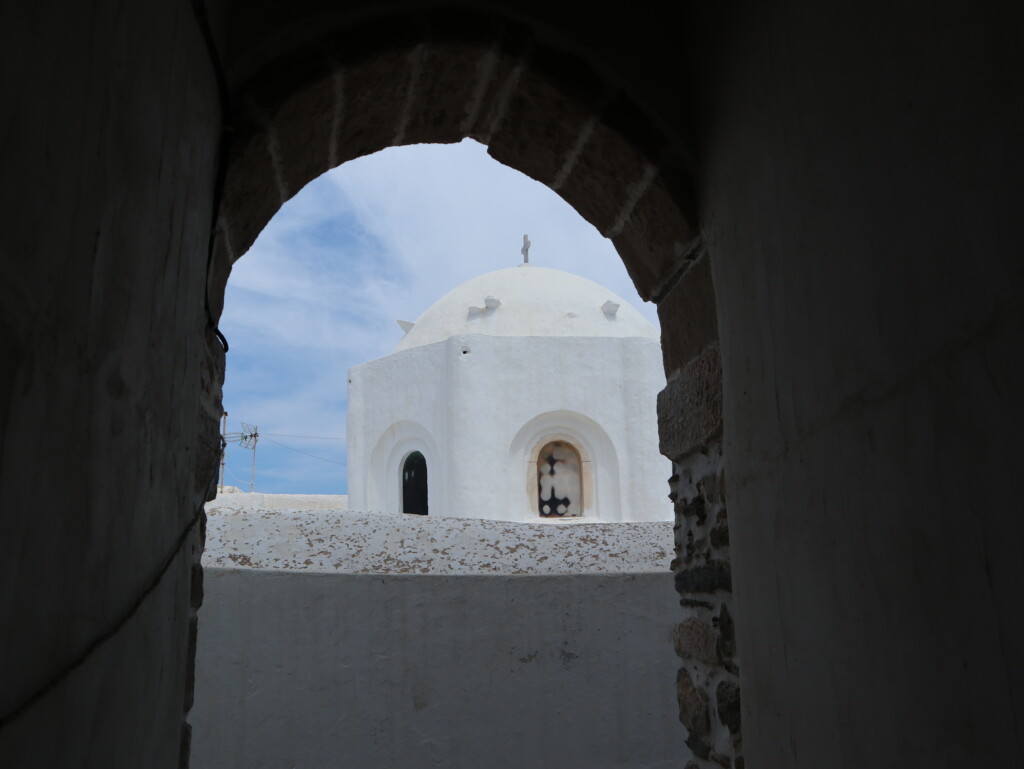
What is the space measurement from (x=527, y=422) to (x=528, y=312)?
191 cm

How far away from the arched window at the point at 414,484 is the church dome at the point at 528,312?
1616 millimetres

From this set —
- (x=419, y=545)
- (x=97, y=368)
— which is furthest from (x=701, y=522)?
(x=419, y=545)

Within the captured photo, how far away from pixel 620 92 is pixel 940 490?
1669 millimetres

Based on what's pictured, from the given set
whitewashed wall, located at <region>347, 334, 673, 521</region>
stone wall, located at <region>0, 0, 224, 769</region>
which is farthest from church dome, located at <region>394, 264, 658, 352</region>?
stone wall, located at <region>0, 0, 224, 769</region>

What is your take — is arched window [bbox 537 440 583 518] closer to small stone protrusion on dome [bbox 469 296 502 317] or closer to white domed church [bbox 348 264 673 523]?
white domed church [bbox 348 264 673 523]

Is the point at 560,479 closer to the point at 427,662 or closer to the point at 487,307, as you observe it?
the point at 487,307

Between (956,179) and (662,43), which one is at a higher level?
(662,43)

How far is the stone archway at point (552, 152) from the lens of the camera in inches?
92.1

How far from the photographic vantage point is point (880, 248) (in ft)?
4.87

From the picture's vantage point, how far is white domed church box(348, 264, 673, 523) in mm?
10930

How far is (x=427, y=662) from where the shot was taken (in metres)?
4.80

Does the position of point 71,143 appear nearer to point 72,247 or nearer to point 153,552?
point 72,247

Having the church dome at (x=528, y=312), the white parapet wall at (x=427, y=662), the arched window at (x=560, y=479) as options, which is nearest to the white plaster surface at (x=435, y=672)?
the white parapet wall at (x=427, y=662)

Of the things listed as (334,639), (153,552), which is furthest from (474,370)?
(153,552)
